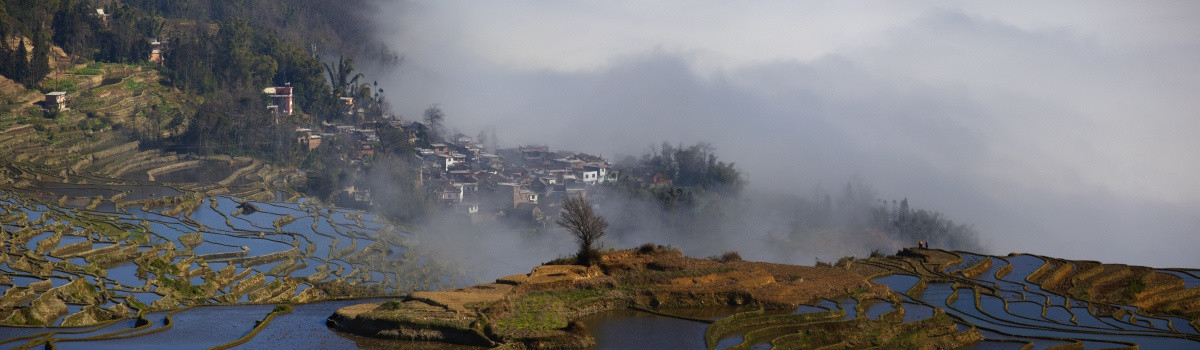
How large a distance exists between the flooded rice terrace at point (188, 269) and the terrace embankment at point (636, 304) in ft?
5.94

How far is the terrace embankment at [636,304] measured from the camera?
976 inches

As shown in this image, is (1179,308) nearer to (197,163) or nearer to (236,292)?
(236,292)

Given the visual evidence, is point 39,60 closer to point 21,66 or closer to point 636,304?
point 21,66

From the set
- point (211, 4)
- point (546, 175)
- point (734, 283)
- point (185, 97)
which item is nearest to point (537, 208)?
point (546, 175)

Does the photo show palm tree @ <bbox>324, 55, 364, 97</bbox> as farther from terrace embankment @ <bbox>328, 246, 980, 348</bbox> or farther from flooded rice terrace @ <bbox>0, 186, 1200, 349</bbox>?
terrace embankment @ <bbox>328, 246, 980, 348</bbox>

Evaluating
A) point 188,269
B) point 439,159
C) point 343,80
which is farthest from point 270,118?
point 188,269

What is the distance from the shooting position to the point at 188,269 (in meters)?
40.2

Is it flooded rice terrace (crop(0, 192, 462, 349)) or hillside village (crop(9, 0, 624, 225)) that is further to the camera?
hillside village (crop(9, 0, 624, 225))

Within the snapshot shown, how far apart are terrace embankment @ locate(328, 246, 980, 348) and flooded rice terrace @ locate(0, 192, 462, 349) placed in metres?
1.81

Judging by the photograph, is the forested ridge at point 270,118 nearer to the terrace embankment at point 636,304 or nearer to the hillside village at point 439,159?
the hillside village at point 439,159

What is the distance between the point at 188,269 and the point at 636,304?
18415 millimetres

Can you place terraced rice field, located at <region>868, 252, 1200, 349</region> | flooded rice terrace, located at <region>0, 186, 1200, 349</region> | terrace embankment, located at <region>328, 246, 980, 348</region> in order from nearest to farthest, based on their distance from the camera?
terrace embankment, located at <region>328, 246, 980, 348</region> < flooded rice terrace, located at <region>0, 186, 1200, 349</region> < terraced rice field, located at <region>868, 252, 1200, 349</region>

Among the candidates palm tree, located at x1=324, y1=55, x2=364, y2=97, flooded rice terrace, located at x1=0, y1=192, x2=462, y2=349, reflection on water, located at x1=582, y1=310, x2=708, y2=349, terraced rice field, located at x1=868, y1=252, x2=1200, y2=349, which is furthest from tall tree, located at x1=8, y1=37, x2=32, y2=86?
reflection on water, located at x1=582, y1=310, x2=708, y2=349

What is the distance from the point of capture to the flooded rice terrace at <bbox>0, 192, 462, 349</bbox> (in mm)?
25953
